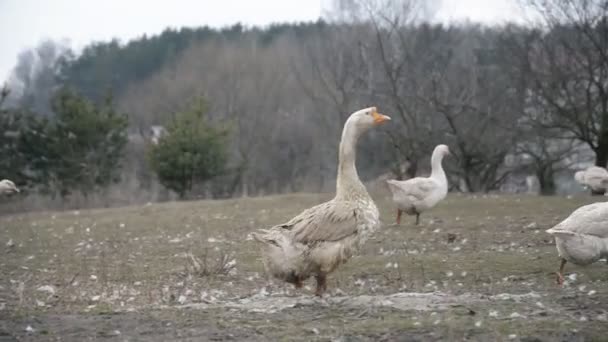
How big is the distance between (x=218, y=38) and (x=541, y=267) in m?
91.6

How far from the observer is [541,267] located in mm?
12156

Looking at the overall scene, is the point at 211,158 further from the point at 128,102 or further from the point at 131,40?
the point at 131,40

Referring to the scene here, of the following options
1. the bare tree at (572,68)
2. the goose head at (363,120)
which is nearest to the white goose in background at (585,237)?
the goose head at (363,120)

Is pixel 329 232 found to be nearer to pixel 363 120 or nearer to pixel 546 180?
pixel 363 120

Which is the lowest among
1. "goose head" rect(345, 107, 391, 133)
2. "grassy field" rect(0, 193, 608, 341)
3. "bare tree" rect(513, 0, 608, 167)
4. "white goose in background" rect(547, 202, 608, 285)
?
"grassy field" rect(0, 193, 608, 341)

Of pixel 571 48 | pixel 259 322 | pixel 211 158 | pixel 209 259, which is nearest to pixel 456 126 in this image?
pixel 571 48

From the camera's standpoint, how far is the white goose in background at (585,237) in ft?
34.0

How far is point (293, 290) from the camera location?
10719mm

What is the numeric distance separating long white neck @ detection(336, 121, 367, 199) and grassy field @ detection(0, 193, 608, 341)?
1.36 m

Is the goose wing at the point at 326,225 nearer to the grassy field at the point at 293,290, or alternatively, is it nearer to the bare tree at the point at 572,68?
the grassy field at the point at 293,290

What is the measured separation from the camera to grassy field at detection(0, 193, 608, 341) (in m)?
7.03

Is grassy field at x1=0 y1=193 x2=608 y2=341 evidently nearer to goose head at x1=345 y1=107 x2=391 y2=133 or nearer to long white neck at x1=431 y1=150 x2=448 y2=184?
long white neck at x1=431 y1=150 x2=448 y2=184

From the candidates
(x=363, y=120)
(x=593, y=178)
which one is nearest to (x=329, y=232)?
(x=363, y=120)

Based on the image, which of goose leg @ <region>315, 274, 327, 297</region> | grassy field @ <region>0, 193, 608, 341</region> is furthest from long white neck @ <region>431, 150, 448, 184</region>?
goose leg @ <region>315, 274, 327, 297</region>
